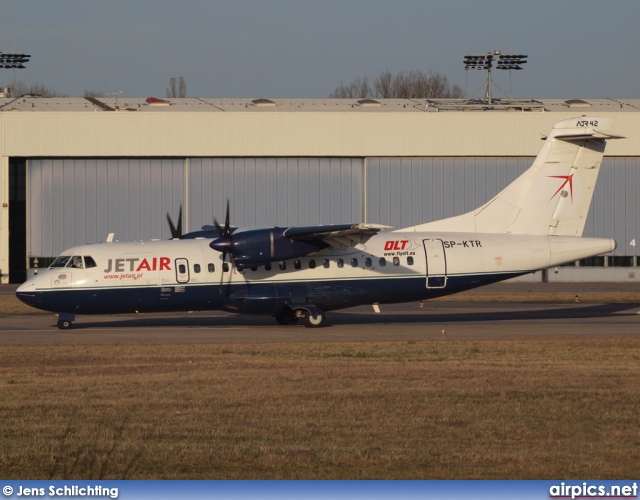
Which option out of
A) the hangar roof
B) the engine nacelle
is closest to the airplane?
the engine nacelle

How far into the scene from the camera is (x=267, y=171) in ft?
203

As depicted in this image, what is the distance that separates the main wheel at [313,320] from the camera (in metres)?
30.4

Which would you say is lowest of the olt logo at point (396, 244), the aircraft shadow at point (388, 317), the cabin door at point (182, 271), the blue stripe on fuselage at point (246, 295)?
the aircraft shadow at point (388, 317)

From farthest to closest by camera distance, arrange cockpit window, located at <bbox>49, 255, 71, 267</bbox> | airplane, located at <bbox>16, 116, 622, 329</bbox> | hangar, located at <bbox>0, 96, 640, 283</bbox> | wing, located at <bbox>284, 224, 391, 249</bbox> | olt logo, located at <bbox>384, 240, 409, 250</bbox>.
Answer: hangar, located at <bbox>0, 96, 640, 283</bbox> → olt logo, located at <bbox>384, 240, 409, 250</bbox> → cockpit window, located at <bbox>49, 255, 71, 267</bbox> → airplane, located at <bbox>16, 116, 622, 329</bbox> → wing, located at <bbox>284, 224, 391, 249</bbox>

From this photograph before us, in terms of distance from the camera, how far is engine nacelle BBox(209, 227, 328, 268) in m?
28.8

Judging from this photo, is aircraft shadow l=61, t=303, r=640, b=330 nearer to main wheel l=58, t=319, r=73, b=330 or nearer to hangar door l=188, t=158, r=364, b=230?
main wheel l=58, t=319, r=73, b=330

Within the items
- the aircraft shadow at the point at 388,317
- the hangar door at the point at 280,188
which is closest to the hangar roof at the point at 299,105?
the hangar door at the point at 280,188

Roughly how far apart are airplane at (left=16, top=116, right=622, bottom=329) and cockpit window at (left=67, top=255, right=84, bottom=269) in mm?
33

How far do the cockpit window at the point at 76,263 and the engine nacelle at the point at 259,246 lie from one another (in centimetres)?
426

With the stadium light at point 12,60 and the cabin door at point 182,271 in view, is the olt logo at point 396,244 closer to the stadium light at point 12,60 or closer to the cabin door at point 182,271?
the cabin door at point 182,271

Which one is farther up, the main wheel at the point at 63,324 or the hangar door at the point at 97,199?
the hangar door at the point at 97,199

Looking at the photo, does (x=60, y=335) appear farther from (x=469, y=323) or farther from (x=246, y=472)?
(x=246, y=472)

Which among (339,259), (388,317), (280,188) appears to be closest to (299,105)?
(280,188)

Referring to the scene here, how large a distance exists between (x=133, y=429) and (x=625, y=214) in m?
54.8
